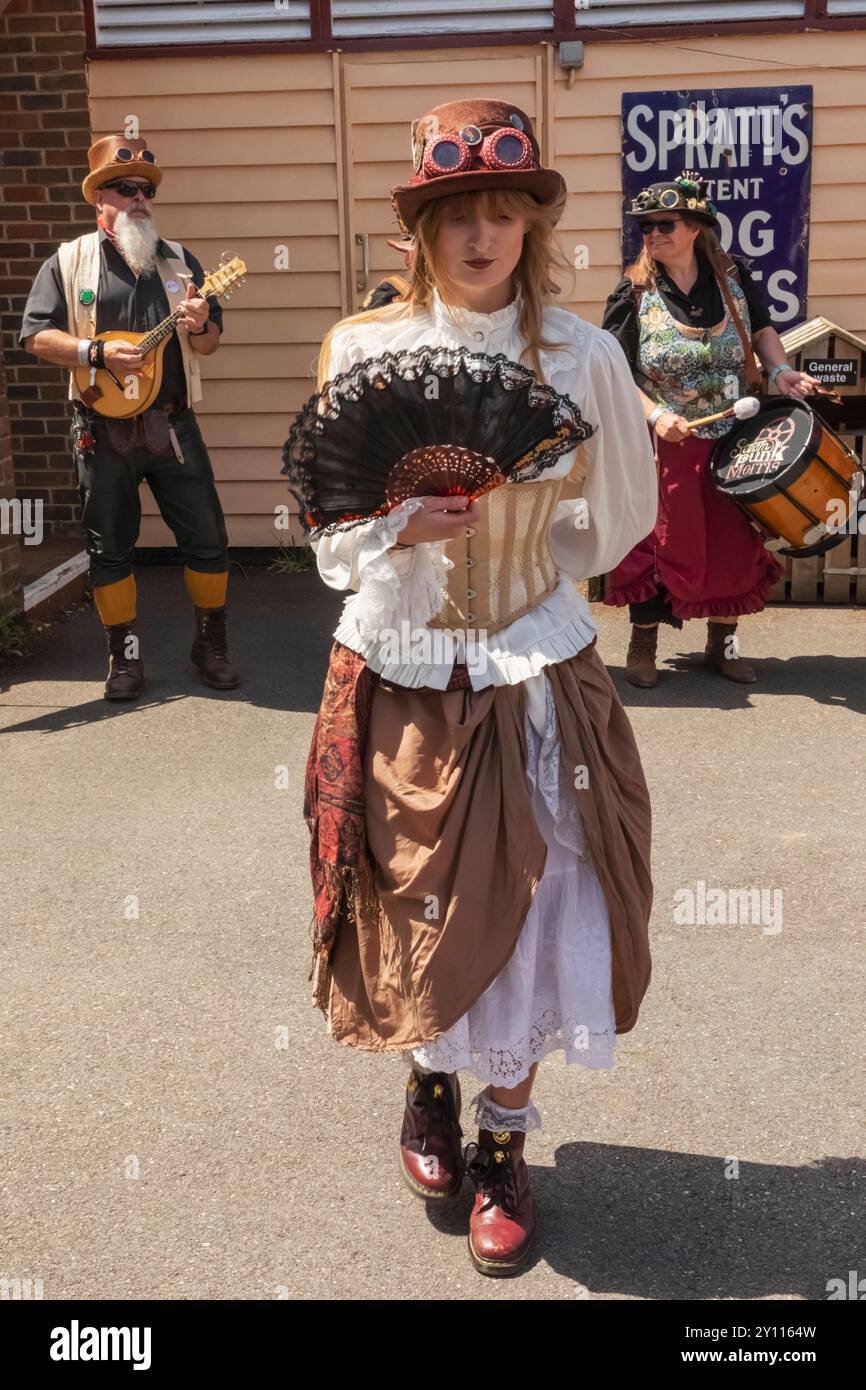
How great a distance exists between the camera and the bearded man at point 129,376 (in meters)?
6.21

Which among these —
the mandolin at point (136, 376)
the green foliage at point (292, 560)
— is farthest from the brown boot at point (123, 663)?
the green foliage at point (292, 560)

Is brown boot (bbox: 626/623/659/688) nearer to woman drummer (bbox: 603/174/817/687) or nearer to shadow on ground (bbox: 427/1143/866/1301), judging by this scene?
woman drummer (bbox: 603/174/817/687)

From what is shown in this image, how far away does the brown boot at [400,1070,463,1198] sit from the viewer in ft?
10.3

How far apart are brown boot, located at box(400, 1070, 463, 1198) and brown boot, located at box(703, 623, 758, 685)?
12.4ft

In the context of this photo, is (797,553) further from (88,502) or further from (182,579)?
(182,579)

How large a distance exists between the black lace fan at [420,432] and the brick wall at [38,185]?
615cm

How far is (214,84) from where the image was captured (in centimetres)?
817

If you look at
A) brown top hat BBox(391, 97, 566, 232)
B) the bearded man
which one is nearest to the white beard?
the bearded man

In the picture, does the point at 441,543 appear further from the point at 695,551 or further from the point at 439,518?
the point at 695,551

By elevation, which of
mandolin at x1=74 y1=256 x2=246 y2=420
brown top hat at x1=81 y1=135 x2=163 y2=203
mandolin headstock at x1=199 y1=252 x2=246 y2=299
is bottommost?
mandolin at x1=74 y1=256 x2=246 y2=420

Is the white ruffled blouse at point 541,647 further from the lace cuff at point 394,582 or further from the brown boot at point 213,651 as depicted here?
the brown boot at point 213,651

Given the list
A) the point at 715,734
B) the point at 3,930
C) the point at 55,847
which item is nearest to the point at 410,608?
the point at 3,930

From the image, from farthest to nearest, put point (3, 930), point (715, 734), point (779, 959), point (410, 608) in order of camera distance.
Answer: point (715, 734) → point (3, 930) → point (779, 959) → point (410, 608)

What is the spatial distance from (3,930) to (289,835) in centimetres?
106
